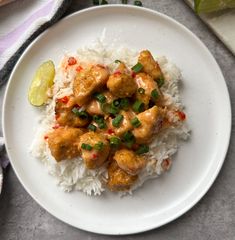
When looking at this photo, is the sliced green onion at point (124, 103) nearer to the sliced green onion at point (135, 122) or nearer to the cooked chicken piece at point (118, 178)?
the sliced green onion at point (135, 122)

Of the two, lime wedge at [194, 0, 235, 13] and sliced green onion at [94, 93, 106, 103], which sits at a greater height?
lime wedge at [194, 0, 235, 13]

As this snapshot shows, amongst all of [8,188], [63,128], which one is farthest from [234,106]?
[8,188]

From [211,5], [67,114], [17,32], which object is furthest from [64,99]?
[211,5]

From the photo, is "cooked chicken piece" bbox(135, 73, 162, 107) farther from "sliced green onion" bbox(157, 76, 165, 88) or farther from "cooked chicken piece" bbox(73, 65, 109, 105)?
"cooked chicken piece" bbox(73, 65, 109, 105)

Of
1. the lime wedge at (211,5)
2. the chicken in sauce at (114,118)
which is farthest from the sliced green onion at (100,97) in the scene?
the lime wedge at (211,5)

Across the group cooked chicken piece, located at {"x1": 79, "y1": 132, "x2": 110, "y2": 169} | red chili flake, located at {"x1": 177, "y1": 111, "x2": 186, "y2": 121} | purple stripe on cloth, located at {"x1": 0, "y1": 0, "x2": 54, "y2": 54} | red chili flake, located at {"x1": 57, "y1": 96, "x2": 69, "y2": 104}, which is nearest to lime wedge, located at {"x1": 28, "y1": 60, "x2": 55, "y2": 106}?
red chili flake, located at {"x1": 57, "y1": 96, "x2": 69, "y2": 104}

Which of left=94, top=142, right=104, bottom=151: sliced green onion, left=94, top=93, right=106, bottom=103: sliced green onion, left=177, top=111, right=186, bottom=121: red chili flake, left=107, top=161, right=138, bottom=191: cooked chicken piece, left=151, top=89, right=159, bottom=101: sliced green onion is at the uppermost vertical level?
left=94, top=93, right=106, bottom=103: sliced green onion
